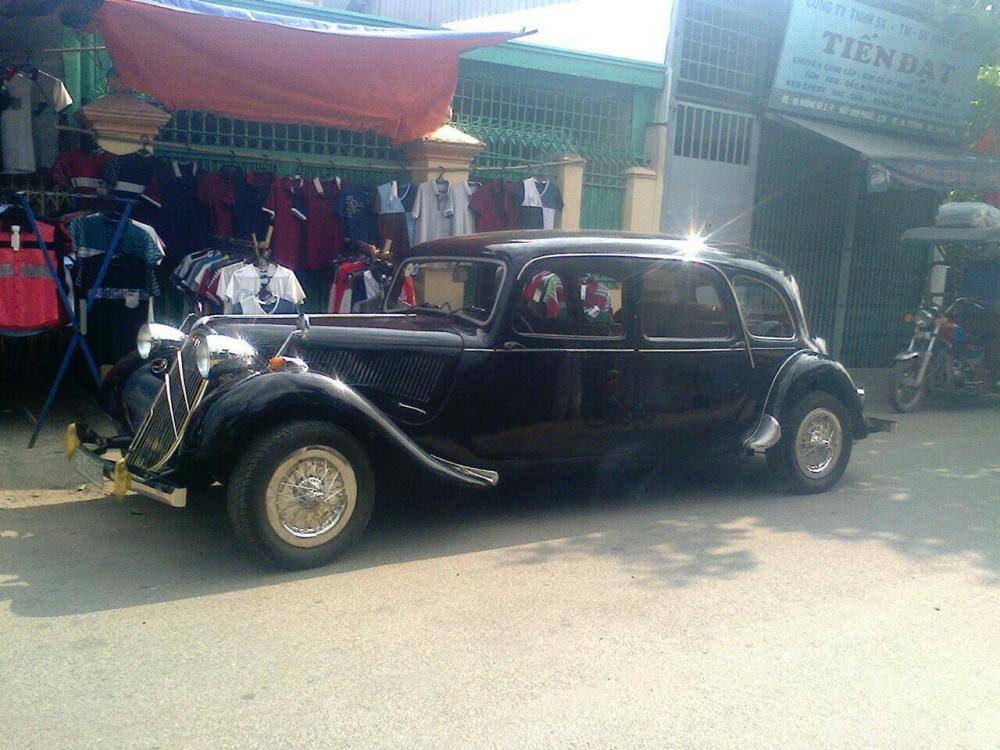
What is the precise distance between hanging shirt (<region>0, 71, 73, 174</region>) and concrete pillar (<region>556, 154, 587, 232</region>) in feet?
15.6

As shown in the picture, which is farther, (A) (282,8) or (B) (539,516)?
(A) (282,8)

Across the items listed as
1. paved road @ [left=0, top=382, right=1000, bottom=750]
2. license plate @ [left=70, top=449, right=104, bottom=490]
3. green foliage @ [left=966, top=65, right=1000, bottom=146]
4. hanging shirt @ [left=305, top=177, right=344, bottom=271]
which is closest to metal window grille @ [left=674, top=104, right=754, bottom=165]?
hanging shirt @ [left=305, top=177, right=344, bottom=271]

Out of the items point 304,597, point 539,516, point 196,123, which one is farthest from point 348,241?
point 304,597

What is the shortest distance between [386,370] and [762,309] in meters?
2.85

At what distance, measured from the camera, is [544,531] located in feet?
18.8

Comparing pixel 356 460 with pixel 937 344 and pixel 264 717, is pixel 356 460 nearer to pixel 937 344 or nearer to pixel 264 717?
pixel 264 717

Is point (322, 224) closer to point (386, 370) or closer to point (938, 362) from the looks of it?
point (386, 370)

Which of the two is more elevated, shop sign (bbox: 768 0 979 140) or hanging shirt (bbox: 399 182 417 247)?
shop sign (bbox: 768 0 979 140)

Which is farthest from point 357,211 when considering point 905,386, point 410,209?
point 905,386

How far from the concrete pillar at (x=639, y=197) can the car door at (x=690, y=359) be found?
4.87 metres

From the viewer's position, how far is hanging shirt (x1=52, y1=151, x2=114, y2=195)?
776cm

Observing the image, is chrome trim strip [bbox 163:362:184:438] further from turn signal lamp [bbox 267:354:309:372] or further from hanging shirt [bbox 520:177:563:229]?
hanging shirt [bbox 520:177:563:229]

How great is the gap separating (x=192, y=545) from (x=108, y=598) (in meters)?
0.76

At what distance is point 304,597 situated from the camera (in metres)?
4.57
